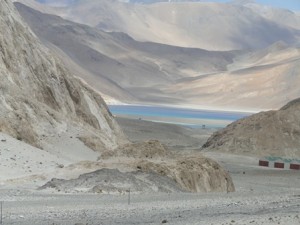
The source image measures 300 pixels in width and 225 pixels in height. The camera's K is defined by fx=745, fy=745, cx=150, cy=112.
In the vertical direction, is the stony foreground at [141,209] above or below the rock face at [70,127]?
below

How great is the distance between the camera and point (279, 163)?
4909cm

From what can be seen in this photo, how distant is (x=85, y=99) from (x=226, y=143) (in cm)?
1975

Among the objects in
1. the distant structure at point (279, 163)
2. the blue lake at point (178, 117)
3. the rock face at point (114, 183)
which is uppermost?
the blue lake at point (178, 117)

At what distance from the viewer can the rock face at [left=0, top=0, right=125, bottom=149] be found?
3088cm

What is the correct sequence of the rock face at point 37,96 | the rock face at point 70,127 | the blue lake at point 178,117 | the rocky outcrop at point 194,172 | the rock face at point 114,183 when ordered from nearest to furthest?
the rock face at point 114,183
the rock face at point 70,127
the rocky outcrop at point 194,172
the rock face at point 37,96
the blue lake at point 178,117

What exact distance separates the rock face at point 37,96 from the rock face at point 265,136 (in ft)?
52.3

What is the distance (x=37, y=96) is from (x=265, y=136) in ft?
86.6

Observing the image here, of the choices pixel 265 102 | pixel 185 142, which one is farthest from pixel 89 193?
pixel 265 102

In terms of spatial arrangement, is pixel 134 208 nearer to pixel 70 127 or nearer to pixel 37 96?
pixel 70 127

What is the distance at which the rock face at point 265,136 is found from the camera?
56.5m

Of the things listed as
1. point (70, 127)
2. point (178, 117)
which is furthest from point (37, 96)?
point (178, 117)

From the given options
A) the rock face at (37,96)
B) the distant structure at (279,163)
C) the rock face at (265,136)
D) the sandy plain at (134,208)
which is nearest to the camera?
the sandy plain at (134,208)

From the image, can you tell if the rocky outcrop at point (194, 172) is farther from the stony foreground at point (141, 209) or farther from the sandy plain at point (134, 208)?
the stony foreground at point (141, 209)

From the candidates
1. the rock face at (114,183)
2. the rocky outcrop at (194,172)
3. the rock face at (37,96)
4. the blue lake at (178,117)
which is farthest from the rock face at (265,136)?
the blue lake at (178,117)
